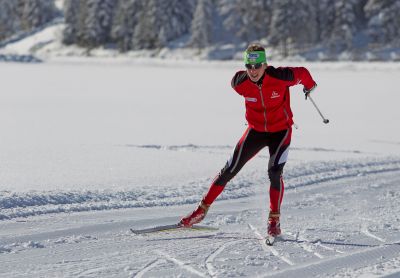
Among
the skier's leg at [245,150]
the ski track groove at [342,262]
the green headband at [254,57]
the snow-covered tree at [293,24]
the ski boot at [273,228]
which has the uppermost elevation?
the snow-covered tree at [293,24]

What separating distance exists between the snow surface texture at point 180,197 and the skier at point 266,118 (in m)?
0.36

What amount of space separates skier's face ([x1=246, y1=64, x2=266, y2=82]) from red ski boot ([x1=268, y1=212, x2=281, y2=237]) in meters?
1.31

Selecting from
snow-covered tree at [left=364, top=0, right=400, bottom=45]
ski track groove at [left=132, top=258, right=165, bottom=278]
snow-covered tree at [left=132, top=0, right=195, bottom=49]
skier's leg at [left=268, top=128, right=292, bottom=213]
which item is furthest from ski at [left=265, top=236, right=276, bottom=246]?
snow-covered tree at [left=132, top=0, right=195, bottom=49]

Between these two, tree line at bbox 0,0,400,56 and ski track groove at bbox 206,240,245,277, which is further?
tree line at bbox 0,0,400,56

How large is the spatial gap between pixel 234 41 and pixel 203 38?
4.56 meters

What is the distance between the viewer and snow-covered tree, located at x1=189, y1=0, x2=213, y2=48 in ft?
186

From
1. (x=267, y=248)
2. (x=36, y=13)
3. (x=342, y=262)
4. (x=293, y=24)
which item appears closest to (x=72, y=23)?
(x=36, y=13)

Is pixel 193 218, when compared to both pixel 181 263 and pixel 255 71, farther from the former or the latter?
pixel 255 71

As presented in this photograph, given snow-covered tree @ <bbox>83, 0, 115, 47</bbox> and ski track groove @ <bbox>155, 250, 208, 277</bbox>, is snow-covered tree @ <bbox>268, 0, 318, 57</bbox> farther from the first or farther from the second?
ski track groove @ <bbox>155, 250, 208, 277</bbox>

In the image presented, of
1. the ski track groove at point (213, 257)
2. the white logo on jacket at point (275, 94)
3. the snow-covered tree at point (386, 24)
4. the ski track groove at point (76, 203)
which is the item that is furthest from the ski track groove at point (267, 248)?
the snow-covered tree at point (386, 24)

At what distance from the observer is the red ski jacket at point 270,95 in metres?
5.36

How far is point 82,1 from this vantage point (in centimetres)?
6894

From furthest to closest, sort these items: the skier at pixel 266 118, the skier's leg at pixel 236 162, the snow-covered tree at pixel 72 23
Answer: the snow-covered tree at pixel 72 23
the skier's leg at pixel 236 162
the skier at pixel 266 118

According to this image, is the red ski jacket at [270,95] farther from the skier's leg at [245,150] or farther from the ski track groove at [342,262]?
the ski track groove at [342,262]
